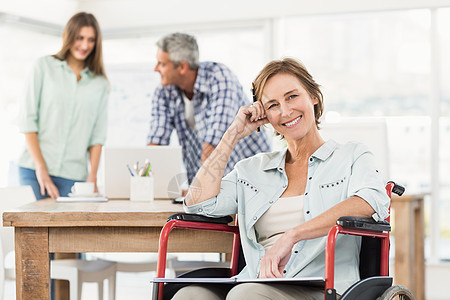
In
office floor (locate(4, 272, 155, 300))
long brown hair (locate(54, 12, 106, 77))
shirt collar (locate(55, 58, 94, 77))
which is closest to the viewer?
long brown hair (locate(54, 12, 106, 77))

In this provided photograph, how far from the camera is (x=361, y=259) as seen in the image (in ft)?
6.53

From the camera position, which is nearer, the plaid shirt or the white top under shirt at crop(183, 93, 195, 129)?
the plaid shirt

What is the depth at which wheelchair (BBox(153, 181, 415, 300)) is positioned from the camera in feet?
5.42

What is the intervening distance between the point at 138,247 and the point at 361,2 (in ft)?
10.0

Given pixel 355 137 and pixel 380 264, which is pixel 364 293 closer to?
pixel 380 264

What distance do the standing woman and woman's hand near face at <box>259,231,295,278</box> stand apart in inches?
71.0

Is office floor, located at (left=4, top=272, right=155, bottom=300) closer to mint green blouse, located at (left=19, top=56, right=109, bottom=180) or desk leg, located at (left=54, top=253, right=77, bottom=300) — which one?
desk leg, located at (left=54, top=253, right=77, bottom=300)

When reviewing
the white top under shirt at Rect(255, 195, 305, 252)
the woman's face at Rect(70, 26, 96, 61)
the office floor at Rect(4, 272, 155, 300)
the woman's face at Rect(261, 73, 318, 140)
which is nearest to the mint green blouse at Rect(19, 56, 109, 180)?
the woman's face at Rect(70, 26, 96, 61)

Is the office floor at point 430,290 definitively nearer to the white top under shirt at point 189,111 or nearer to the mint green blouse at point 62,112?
the mint green blouse at point 62,112

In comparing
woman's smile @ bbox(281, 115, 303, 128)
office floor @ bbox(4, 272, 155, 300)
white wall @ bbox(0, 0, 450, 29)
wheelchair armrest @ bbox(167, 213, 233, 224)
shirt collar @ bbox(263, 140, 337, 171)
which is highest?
white wall @ bbox(0, 0, 450, 29)

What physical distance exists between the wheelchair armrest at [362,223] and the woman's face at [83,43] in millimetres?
2098

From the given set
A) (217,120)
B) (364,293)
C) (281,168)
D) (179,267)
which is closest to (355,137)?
(217,120)

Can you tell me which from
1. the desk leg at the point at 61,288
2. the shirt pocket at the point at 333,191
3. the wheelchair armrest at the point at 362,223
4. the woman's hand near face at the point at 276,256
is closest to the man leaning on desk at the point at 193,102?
the desk leg at the point at 61,288

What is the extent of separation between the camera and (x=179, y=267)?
10.0 feet
